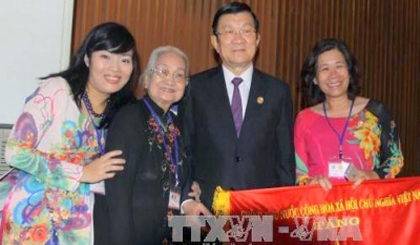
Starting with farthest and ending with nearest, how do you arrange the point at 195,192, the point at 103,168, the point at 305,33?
1. the point at 305,33
2. the point at 195,192
3. the point at 103,168

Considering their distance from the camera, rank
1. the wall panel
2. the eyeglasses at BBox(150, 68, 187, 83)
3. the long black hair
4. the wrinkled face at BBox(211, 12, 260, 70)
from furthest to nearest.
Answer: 1. the wall panel
2. the wrinkled face at BBox(211, 12, 260, 70)
3. the eyeglasses at BBox(150, 68, 187, 83)
4. the long black hair

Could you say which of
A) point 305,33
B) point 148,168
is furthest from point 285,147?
point 305,33

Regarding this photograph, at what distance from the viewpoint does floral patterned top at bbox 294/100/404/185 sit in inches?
79.7

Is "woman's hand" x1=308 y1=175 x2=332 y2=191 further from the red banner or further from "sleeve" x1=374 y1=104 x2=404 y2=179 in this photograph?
"sleeve" x1=374 y1=104 x2=404 y2=179

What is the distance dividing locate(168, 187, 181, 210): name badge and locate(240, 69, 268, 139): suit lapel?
0.36 m

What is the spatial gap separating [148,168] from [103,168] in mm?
168

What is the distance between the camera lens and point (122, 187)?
1.59 metres

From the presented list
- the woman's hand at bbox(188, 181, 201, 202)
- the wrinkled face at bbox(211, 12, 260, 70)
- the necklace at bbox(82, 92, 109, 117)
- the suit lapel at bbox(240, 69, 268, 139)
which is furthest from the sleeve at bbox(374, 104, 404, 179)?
the necklace at bbox(82, 92, 109, 117)

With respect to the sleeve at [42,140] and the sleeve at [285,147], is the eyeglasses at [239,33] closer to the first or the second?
the sleeve at [285,147]

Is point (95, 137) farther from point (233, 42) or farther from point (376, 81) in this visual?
point (376, 81)

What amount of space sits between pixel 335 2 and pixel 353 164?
208 cm

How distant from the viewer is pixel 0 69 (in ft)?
7.61

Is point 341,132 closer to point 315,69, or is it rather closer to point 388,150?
point 388,150

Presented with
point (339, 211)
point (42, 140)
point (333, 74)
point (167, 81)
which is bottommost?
point (339, 211)
